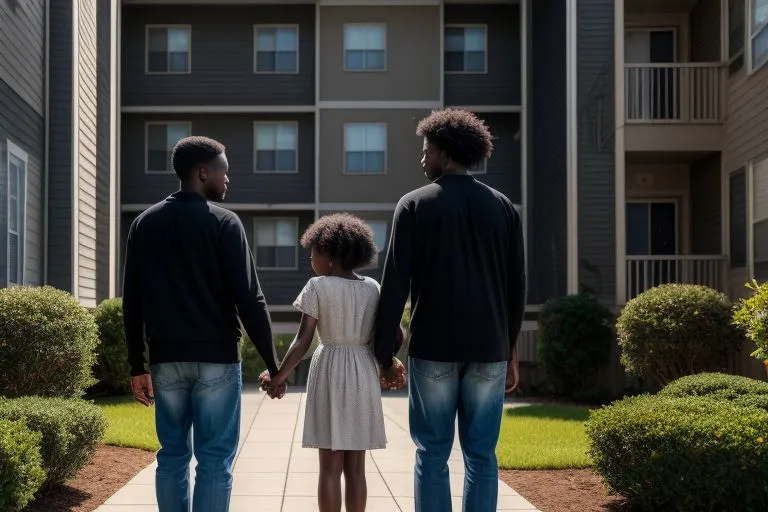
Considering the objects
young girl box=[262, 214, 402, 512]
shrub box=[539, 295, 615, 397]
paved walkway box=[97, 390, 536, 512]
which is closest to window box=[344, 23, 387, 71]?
shrub box=[539, 295, 615, 397]

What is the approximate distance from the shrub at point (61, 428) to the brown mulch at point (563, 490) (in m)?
3.39

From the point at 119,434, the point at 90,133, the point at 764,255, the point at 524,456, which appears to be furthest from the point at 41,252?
the point at 764,255

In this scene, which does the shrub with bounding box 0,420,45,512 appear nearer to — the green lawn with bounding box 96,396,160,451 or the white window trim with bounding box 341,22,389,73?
the green lawn with bounding box 96,396,160,451

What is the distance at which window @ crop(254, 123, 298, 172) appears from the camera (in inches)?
1057

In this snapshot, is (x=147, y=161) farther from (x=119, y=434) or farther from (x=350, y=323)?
(x=350, y=323)

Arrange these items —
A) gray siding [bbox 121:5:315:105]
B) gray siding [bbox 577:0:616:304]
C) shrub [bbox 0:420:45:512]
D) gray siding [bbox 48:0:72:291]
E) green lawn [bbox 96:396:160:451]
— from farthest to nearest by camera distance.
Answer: gray siding [bbox 121:5:315:105]
gray siding [bbox 577:0:616:304]
gray siding [bbox 48:0:72:291]
green lawn [bbox 96:396:160:451]
shrub [bbox 0:420:45:512]

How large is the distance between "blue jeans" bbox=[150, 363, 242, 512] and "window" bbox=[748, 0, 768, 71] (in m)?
12.6

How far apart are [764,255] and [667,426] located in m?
9.59

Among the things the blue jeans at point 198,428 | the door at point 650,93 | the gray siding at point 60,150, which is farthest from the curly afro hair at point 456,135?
the door at point 650,93

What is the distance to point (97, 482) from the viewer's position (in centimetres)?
816

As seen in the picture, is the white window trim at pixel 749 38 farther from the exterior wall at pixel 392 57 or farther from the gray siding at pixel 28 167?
the exterior wall at pixel 392 57

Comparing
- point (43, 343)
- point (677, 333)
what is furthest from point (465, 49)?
point (43, 343)

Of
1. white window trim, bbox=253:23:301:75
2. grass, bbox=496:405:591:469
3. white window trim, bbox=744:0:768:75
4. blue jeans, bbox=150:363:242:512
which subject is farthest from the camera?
white window trim, bbox=253:23:301:75

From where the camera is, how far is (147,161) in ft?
87.5
